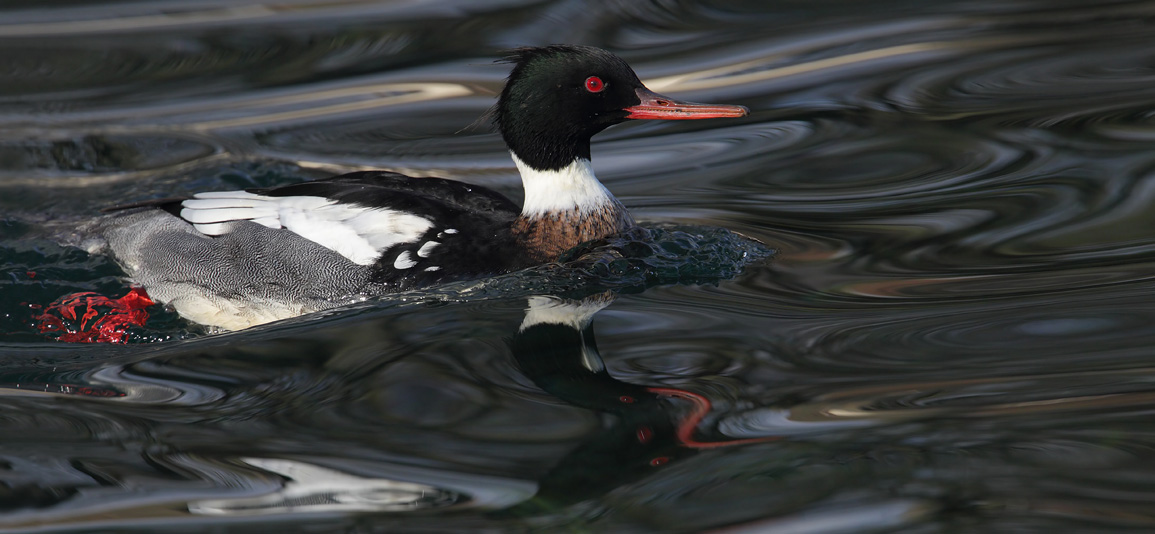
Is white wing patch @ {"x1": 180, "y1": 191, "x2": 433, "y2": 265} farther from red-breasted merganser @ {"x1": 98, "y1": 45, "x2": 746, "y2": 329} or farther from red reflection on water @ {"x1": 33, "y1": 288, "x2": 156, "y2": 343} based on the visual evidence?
red reflection on water @ {"x1": 33, "y1": 288, "x2": 156, "y2": 343}

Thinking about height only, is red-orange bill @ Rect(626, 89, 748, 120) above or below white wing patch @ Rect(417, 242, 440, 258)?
above

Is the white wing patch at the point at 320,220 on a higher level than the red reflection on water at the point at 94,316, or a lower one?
higher

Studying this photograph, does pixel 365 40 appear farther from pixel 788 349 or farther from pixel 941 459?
pixel 941 459

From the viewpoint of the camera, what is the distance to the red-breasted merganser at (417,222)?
5.84 m

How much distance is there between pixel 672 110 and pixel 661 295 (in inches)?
38.2

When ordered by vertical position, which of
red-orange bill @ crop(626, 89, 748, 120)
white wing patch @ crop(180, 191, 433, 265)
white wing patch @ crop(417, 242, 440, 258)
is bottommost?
white wing patch @ crop(417, 242, 440, 258)

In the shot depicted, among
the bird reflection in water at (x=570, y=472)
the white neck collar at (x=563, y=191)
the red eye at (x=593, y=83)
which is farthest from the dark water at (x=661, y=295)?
the red eye at (x=593, y=83)

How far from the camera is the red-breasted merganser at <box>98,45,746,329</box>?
5836 millimetres

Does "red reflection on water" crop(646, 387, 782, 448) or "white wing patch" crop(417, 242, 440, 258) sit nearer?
"red reflection on water" crop(646, 387, 782, 448)

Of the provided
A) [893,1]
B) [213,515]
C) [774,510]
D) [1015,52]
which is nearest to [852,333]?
[774,510]

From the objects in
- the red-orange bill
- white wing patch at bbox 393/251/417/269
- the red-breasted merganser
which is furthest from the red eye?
white wing patch at bbox 393/251/417/269

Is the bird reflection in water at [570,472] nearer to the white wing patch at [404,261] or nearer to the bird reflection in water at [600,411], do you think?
the bird reflection in water at [600,411]

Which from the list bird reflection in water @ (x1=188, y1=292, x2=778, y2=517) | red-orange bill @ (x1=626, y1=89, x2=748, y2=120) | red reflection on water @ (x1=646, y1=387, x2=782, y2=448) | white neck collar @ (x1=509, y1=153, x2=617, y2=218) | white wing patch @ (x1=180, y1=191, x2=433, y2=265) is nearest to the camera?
bird reflection in water @ (x1=188, y1=292, x2=778, y2=517)

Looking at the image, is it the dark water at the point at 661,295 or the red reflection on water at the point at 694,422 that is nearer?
the dark water at the point at 661,295
